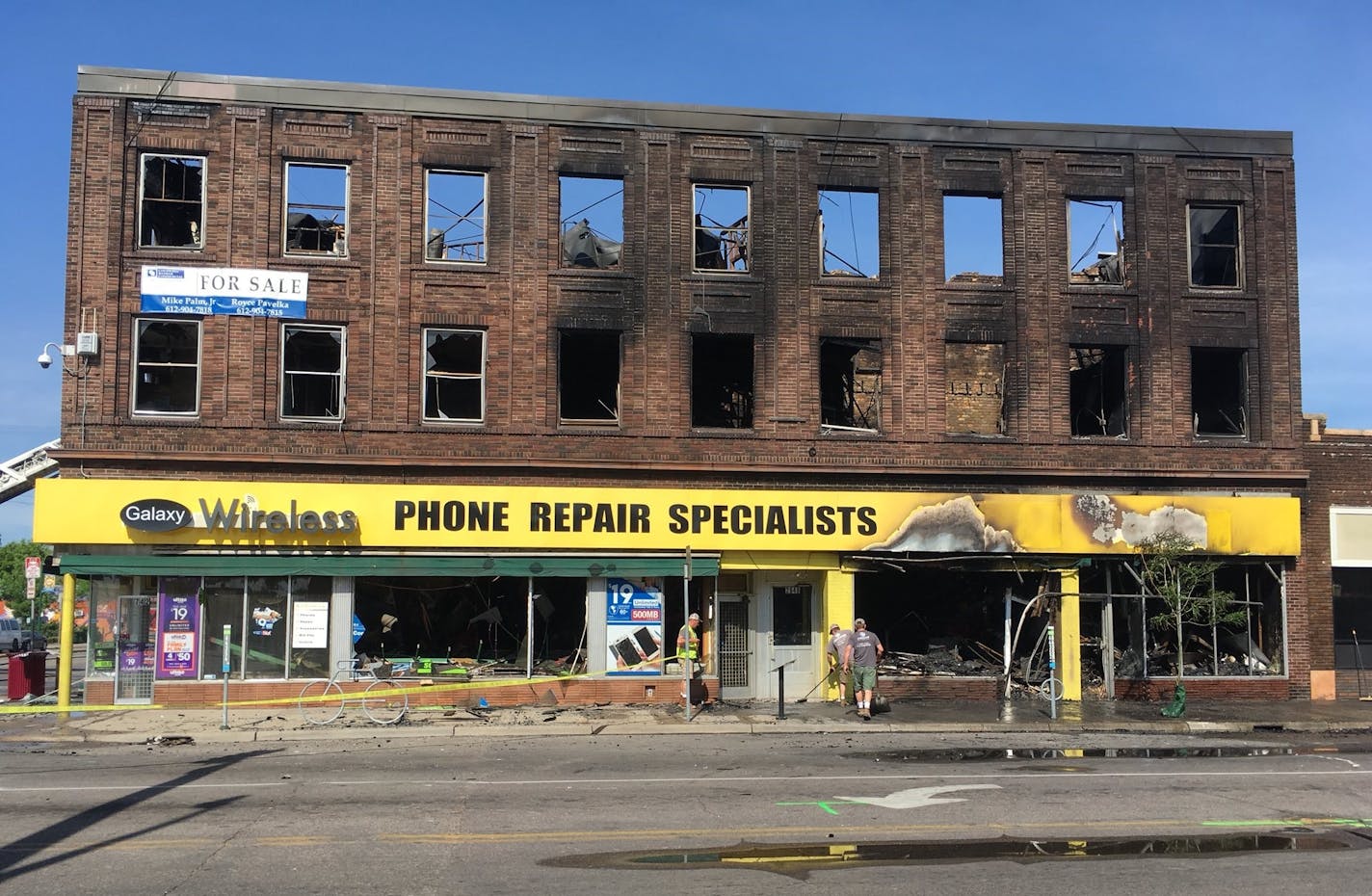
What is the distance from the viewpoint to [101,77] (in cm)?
2191

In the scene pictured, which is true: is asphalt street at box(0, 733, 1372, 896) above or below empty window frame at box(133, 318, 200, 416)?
below

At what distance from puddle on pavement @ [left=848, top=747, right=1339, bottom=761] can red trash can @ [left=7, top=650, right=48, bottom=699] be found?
1613cm

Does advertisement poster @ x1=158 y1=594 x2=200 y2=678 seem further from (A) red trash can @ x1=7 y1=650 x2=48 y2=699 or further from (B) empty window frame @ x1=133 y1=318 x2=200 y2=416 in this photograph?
(B) empty window frame @ x1=133 y1=318 x2=200 y2=416

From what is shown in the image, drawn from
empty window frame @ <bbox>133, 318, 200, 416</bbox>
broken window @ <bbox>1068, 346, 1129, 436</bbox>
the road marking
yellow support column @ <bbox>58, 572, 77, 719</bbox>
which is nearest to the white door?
broken window @ <bbox>1068, 346, 1129, 436</bbox>

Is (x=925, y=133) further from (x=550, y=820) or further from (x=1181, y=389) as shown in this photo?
(x=550, y=820)

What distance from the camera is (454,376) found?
892 inches

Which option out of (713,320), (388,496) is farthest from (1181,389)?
(388,496)

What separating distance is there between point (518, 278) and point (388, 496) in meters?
4.92

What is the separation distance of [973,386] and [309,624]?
15.9 metres

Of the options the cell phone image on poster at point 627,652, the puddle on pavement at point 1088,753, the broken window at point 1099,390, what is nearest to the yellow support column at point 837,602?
the cell phone image on poster at point 627,652

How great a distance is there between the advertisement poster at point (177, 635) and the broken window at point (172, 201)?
673 centimetres

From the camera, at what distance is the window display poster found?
21438 mm

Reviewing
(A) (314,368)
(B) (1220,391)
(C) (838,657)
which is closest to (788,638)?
(C) (838,657)

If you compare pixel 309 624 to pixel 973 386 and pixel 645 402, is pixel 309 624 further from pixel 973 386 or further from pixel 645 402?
pixel 973 386
